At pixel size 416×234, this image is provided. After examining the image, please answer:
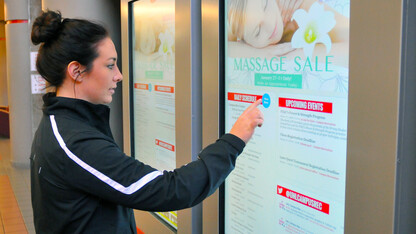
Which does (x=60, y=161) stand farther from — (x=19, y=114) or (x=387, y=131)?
(x=19, y=114)

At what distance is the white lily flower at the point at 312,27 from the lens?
4.98 feet

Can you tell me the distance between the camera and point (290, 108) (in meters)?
1.74

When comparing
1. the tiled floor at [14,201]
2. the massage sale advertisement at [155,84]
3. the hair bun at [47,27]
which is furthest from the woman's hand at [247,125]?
the tiled floor at [14,201]

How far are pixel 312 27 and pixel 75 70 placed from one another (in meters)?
0.90

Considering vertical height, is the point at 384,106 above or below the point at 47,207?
above

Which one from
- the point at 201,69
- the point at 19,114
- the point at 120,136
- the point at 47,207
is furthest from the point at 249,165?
the point at 19,114

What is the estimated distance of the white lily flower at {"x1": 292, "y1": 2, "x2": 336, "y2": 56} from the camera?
152cm

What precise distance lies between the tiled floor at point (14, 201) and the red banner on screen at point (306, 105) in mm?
3874

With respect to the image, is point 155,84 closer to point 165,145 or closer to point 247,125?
point 165,145

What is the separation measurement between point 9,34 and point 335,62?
24.3ft

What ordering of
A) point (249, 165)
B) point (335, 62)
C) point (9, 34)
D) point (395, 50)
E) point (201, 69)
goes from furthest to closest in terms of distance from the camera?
point (9, 34) → point (201, 69) → point (249, 165) → point (335, 62) → point (395, 50)

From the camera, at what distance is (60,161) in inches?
59.1

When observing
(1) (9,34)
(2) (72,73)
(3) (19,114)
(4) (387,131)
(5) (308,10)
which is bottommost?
(3) (19,114)

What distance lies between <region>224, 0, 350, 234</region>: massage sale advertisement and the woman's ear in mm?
764
